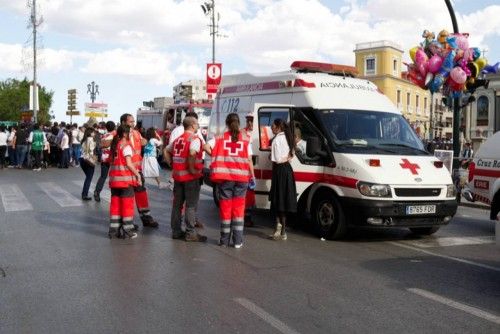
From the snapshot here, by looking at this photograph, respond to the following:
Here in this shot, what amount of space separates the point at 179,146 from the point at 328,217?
241 cm

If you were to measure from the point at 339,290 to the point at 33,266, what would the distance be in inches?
139

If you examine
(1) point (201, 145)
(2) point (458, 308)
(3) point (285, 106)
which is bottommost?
(2) point (458, 308)

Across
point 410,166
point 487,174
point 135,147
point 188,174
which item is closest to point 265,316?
point 188,174

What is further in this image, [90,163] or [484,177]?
[90,163]

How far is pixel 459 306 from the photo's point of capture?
18.1 feet

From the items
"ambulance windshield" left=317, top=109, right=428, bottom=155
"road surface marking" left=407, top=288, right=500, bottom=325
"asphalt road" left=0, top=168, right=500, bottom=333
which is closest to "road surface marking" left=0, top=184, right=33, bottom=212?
"asphalt road" left=0, top=168, right=500, bottom=333

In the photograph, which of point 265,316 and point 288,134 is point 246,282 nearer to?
point 265,316

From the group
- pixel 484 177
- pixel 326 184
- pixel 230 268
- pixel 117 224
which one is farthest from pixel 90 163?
pixel 484 177

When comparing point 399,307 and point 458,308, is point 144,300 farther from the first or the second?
point 458,308

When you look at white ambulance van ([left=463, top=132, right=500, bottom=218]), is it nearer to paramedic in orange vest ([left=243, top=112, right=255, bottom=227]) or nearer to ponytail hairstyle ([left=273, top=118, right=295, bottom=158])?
ponytail hairstyle ([left=273, top=118, right=295, bottom=158])

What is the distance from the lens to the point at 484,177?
10219mm

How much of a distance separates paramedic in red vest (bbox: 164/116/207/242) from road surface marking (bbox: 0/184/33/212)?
4499 millimetres

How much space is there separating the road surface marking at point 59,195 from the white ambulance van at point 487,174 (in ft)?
25.5

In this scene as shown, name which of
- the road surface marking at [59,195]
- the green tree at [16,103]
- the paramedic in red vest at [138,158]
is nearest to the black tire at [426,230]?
the paramedic in red vest at [138,158]
